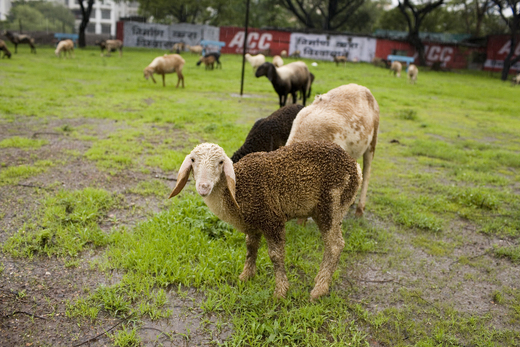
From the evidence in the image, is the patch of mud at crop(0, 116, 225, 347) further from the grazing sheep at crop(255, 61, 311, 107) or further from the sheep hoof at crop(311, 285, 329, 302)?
the grazing sheep at crop(255, 61, 311, 107)

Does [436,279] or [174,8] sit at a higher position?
[174,8]

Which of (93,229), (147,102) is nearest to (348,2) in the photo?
(147,102)

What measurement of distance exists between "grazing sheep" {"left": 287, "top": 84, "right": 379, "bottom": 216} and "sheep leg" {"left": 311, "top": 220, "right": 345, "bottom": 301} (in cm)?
127

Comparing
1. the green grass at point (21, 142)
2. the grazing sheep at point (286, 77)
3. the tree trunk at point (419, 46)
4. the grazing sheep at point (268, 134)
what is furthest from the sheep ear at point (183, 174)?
the tree trunk at point (419, 46)

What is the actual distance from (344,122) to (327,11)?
160ft

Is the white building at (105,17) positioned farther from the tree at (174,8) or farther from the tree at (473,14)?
the tree at (473,14)

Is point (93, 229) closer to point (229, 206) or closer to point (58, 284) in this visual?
point (58, 284)

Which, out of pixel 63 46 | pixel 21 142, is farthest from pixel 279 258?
pixel 63 46

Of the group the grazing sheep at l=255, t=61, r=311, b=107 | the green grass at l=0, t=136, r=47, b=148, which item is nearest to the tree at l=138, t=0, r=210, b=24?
the grazing sheep at l=255, t=61, r=311, b=107

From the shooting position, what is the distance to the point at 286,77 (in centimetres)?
1100

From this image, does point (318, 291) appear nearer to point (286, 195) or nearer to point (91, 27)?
point (286, 195)

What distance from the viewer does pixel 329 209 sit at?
3188 millimetres

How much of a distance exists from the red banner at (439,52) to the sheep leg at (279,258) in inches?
1527

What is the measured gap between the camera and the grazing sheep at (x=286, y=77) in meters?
10.7
